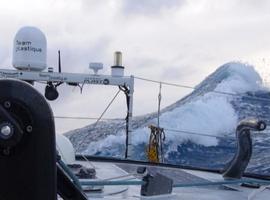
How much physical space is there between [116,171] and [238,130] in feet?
3.54

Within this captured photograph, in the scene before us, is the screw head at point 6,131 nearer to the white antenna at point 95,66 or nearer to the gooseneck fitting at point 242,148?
the gooseneck fitting at point 242,148

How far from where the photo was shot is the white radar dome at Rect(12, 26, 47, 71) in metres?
7.96

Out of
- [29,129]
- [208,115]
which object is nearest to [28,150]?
[29,129]

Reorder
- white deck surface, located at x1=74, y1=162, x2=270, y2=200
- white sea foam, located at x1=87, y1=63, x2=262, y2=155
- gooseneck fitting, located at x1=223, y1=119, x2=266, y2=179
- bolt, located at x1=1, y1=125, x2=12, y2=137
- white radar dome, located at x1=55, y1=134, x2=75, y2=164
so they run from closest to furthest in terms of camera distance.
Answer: bolt, located at x1=1, y1=125, x2=12, y2=137, white deck surface, located at x1=74, y1=162, x2=270, y2=200, white radar dome, located at x1=55, y1=134, x2=75, y2=164, gooseneck fitting, located at x1=223, y1=119, x2=266, y2=179, white sea foam, located at x1=87, y1=63, x2=262, y2=155

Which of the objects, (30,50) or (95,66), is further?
(95,66)

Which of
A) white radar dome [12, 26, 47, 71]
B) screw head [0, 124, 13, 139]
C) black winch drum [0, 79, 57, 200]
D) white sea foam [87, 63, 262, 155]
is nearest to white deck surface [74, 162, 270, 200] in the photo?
black winch drum [0, 79, 57, 200]

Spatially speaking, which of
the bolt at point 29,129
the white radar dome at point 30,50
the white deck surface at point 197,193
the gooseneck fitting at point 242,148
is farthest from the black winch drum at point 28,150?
the white radar dome at point 30,50

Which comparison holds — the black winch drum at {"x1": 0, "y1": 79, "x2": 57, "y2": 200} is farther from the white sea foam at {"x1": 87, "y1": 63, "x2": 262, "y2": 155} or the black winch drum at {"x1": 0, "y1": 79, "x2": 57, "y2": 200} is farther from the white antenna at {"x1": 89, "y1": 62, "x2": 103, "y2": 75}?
the white sea foam at {"x1": 87, "y1": 63, "x2": 262, "y2": 155}

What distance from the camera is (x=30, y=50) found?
26.1 feet

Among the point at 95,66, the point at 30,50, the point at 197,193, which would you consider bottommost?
the point at 197,193

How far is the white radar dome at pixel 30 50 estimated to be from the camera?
7.96 m

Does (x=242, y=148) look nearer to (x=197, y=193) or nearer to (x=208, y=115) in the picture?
(x=197, y=193)

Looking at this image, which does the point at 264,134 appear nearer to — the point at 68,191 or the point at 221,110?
the point at 221,110

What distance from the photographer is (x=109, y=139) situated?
39.6ft
